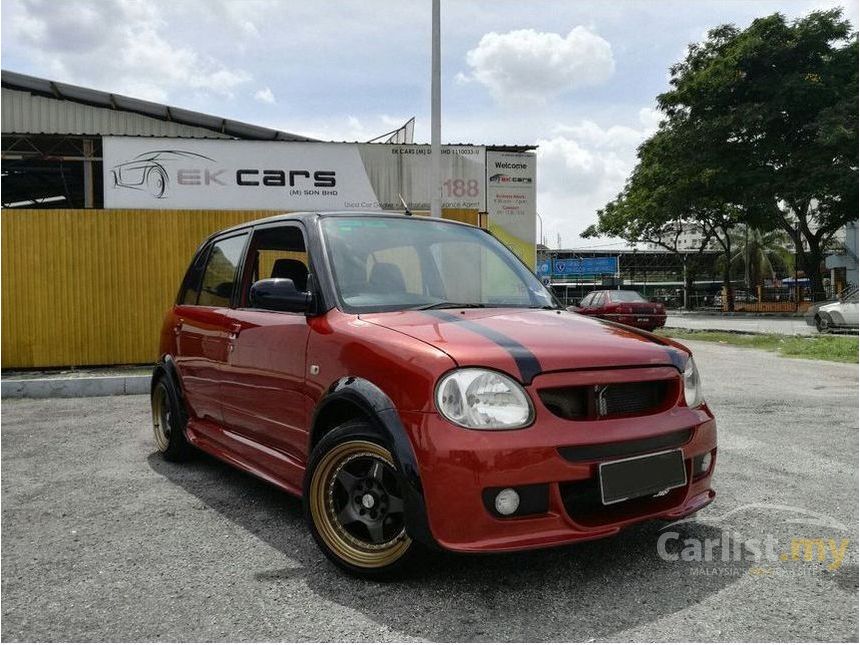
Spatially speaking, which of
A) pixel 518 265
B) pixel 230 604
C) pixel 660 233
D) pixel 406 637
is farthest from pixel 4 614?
pixel 660 233

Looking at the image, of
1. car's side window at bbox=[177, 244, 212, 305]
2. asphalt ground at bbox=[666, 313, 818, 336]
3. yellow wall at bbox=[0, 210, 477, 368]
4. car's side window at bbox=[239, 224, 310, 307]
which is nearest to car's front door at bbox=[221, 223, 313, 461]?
car's side window at bbox=[239, 224, 310, 307]

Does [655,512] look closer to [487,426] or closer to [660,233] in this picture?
[487,426]

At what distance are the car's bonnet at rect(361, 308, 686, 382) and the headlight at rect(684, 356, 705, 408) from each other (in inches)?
2.5

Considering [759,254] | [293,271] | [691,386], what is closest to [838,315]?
[691,386]

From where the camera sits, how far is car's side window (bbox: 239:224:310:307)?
3.87 meters

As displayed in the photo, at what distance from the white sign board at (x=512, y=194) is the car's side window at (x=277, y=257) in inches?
592

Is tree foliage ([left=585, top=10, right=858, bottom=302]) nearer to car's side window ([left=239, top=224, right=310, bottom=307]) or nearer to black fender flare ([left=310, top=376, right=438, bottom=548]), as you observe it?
car's side window ([left=239, top=224, right=310, bottom=307])

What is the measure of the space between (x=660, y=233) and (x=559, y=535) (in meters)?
44.4

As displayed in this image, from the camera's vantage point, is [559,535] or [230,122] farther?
[230,122]

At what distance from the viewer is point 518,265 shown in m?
4.16

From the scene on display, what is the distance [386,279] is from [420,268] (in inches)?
11.5

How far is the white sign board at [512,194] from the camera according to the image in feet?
62.5

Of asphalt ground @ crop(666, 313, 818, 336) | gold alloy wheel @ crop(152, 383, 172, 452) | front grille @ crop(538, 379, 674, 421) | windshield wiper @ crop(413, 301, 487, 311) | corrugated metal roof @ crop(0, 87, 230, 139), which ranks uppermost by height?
corrugated metal roof @ crop(0, 87, 230, 139)

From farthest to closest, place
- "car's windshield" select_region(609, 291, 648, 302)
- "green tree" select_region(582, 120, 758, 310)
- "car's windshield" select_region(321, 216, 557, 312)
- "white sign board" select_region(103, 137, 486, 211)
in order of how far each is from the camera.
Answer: "green tree" select_region(582, 120, 758, 310), "car's windshield" select_region(609, 291, 648, 302), "white sign board" select_region(103, 137, 486, 211), "car's windshield" select_region(321, 216, 557, 312)
